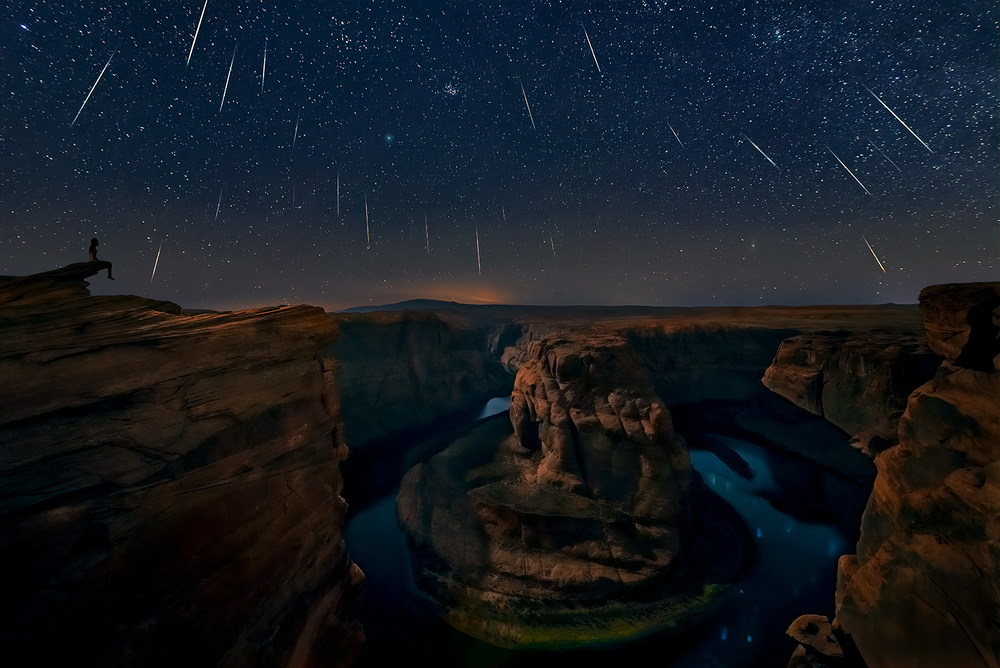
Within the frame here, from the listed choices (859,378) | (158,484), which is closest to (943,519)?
(859,378)

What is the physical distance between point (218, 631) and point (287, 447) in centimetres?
358

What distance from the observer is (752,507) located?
21.5 m

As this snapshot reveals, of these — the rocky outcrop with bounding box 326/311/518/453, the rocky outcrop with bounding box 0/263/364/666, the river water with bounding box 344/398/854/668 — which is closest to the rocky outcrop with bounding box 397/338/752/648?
the river water with bounding box 344/398/854/668

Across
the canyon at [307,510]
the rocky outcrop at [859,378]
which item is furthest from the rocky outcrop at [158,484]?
the rocky outcrop at [859,378]

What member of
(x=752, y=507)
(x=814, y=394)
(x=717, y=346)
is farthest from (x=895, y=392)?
(x=717, y=346)

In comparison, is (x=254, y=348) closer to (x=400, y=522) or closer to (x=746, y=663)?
(x=400, y=522)

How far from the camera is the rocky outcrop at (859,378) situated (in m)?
14.0

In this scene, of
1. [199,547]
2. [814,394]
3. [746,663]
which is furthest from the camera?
[814,394]

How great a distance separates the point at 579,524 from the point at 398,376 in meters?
26.0

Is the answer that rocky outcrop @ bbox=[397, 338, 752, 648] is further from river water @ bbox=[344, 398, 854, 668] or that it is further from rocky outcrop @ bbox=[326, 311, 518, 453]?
rocky outcrop @ bbox=[326, 311, 518, 453]

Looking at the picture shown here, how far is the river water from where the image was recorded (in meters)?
12.0

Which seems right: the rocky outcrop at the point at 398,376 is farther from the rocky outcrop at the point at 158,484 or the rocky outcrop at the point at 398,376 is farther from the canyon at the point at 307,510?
the rocky outcrop at the point at 158,484

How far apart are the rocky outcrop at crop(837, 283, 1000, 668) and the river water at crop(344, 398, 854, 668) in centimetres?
674

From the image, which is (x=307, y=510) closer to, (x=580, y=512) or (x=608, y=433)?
Result: (x=580, y=512)
